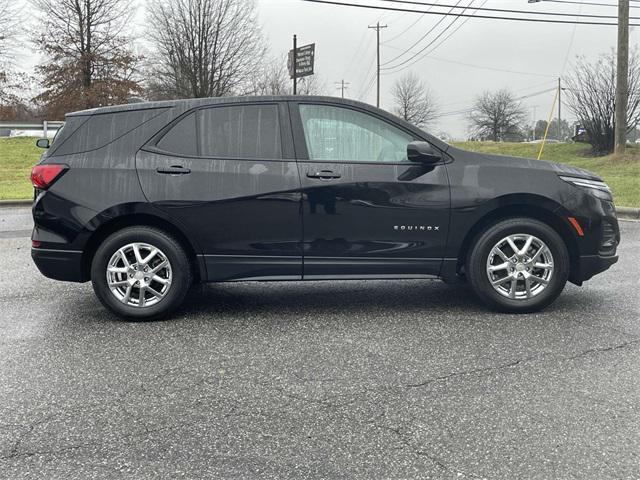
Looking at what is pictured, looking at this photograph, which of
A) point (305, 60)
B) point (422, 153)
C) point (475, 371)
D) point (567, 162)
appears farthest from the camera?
point (305, 60)

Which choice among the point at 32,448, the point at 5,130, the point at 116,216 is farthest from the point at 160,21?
the point at 32,448

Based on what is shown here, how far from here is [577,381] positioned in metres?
3.31

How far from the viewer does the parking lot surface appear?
2.50m

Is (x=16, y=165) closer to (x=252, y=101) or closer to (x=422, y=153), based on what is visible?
(x=252, y=101)

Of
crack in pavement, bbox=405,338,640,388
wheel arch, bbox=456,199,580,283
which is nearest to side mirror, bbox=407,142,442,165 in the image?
wheel arch, bbox=456,199,580,283

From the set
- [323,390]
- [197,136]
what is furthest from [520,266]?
[197,136]

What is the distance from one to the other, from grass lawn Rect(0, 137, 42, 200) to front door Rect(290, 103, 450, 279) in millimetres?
11788

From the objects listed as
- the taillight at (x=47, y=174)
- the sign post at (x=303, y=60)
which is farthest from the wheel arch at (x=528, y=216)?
the sign post at (x=303, y=60)

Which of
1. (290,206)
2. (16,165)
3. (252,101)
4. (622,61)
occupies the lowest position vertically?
(290,206)

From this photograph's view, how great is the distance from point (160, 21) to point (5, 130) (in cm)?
1072

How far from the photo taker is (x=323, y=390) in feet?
10.5

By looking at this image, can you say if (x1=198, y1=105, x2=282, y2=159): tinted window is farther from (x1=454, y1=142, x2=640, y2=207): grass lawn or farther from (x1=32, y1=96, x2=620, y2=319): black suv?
(x1=454, y1=142, x2=640, y2=207): grass lawn

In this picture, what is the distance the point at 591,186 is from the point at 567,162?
A: 18376 mm

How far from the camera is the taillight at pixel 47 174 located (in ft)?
14.5
